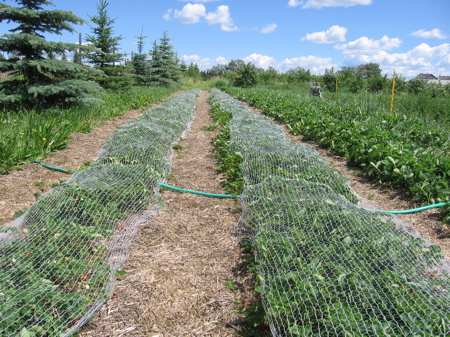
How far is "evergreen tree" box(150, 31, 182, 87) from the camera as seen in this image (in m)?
26.3

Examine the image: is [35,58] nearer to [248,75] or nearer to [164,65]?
[164,65]

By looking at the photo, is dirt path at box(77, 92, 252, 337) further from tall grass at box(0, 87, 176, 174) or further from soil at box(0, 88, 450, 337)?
tall grass at box(0, 87, 176, 174)

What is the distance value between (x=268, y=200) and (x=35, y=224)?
79.4 inches

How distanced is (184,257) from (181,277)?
27cm

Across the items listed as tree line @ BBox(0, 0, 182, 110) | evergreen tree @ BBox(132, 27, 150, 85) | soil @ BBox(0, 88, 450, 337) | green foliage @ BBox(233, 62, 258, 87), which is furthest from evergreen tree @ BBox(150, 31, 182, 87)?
soil @ BBox(0, 88, 450, 337)

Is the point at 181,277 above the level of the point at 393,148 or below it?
below

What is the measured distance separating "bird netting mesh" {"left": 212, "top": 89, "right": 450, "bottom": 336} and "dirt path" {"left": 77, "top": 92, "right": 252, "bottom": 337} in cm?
27

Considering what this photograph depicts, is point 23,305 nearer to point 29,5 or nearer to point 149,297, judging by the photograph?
point 149,297

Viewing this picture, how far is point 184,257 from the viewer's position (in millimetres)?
2811

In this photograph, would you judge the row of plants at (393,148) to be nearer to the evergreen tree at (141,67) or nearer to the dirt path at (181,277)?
the dirt path at (181,277)

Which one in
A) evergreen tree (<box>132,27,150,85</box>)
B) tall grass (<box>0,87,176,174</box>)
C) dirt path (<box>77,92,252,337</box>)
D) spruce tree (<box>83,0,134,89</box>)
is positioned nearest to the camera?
dirt path (<box>77,92,252,337</box>)

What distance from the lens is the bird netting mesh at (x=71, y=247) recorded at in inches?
74.2

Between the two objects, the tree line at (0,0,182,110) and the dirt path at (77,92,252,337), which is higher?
the tree line at (0,0,182,110)

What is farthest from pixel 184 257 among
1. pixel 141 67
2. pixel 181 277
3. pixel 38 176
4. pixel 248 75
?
pixel 248 75
